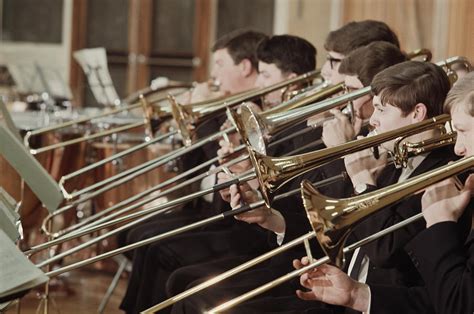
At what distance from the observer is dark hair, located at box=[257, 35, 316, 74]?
15.8 ft

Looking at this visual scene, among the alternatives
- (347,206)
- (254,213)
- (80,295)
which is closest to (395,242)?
(347,206)

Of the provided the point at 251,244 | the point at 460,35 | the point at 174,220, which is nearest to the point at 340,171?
the point at 251,244

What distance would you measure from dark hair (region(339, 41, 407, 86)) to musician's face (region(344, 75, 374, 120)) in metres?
0.02

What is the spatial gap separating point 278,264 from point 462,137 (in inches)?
45.9

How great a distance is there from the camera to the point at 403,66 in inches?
127

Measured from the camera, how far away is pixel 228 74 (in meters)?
5.41

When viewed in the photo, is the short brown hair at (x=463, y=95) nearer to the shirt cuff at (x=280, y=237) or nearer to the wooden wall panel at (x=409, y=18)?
the shirt cuff at (x=280, y=237)

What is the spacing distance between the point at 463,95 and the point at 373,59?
0.99 metres

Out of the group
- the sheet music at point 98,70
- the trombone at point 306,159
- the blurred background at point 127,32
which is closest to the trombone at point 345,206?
the trombone at point 306,159

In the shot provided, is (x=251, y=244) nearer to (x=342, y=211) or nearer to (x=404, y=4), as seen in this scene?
(x=342, y=211)

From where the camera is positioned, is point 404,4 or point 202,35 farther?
point 202,35

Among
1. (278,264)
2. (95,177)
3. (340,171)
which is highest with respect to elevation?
(340,171)

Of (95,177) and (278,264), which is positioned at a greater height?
(278,264)

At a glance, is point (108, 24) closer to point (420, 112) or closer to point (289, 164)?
point (420, 112)
